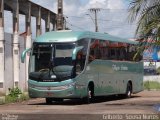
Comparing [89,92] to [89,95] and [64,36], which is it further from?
[64,36]

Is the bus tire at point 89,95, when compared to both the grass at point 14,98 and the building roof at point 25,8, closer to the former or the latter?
the grass at point 14,98

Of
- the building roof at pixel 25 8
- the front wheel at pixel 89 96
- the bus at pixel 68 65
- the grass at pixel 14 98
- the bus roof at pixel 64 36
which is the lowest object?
the grass at pixel 14 98

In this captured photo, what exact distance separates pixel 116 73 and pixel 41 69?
6.22 m

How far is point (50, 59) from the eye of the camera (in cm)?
2358

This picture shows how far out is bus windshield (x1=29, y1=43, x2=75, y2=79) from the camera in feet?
76.7

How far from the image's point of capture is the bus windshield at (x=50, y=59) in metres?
23.4

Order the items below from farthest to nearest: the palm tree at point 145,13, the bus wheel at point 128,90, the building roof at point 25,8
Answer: the building roof at point 25,8 < the bus wheel at point 128,90 < the palm tree at point 145,13

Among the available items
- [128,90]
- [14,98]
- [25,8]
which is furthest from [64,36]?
[25,8]

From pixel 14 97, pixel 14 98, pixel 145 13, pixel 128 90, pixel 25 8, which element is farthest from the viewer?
pixel 25 8

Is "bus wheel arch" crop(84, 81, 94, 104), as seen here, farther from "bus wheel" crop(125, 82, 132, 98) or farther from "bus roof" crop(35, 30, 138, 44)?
"bus wheel" crop(125, 82, 132, 98)

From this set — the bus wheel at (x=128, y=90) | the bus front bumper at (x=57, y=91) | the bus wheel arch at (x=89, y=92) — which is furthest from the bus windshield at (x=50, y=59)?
the bus wheel at (x=128, y=90)

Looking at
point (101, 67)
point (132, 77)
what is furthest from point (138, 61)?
point (101, 67)

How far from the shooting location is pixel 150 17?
18.9 m

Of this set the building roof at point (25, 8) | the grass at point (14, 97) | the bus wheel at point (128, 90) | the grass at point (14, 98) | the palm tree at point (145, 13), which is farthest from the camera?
the building roof at point (25, 8)
